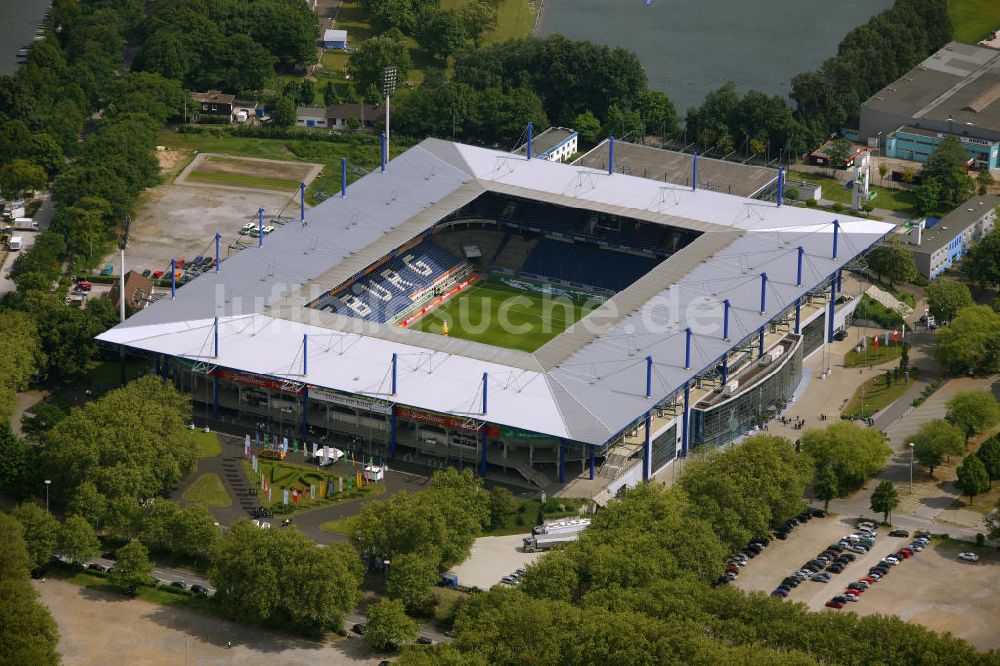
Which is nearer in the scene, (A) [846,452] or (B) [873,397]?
(A) [846,452]

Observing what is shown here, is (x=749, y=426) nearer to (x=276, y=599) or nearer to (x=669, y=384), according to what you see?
(x=669, y=384)

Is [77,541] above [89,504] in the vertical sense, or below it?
below

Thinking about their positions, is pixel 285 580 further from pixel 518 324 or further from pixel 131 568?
pixel 518 324

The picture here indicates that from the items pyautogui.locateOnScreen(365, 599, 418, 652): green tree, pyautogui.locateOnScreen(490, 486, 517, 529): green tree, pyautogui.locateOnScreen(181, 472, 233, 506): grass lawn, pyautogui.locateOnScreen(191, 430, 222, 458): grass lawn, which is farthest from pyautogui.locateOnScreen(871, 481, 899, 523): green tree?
pyautogui.locateOnScreen(191, 430, 222, 458): grass lawn

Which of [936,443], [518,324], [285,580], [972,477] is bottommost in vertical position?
[285,580]

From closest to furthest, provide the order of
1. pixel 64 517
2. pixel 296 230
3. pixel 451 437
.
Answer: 1. pixel 64 517
2. pixel 451 437
3. pixel 296 230

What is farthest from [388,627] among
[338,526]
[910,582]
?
[910,582]

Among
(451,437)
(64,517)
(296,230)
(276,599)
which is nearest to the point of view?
(276,599)

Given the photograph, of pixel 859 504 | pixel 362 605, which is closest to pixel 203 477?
pixel 362 605
